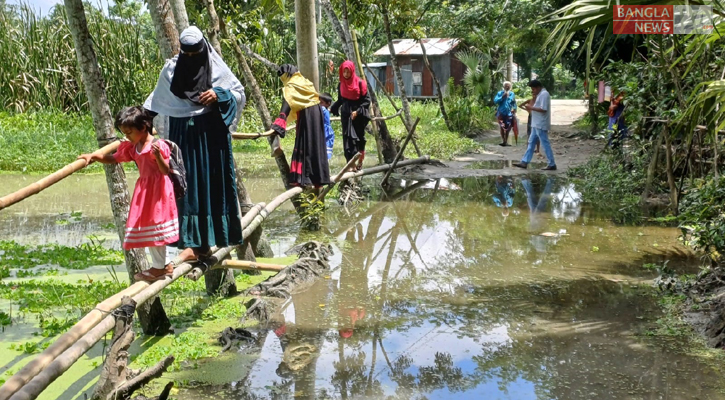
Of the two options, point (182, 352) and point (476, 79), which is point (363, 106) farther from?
point (476, 79)

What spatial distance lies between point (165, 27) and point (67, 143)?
763 centimetres

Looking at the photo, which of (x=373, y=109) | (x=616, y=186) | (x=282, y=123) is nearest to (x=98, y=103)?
(x=282, y=123)

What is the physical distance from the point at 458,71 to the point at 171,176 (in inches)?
1065

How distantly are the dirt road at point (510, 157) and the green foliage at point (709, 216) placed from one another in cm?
642

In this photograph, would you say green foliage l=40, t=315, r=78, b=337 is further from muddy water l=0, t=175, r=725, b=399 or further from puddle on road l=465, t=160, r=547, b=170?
puddle on road l=465, t=160, r=547, b=170

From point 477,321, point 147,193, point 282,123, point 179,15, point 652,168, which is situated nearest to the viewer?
point 147,193

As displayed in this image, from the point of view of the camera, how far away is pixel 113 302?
3.71m

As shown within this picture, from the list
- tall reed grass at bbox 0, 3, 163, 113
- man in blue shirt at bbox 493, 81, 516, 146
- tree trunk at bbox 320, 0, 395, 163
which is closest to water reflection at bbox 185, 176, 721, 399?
tree trunk at bbox 320, 0, 395, 163

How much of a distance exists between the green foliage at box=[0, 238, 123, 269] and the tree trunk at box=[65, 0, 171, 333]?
2001mm

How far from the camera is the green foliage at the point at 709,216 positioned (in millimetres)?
5008

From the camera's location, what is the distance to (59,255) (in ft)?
21.5

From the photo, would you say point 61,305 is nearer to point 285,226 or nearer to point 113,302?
point 113,302

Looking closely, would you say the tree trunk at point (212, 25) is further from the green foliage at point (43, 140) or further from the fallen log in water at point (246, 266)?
the green foliage at point (43, 140)

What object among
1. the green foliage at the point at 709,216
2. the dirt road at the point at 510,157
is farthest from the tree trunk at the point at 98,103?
the dirt road at the point at 510,157
